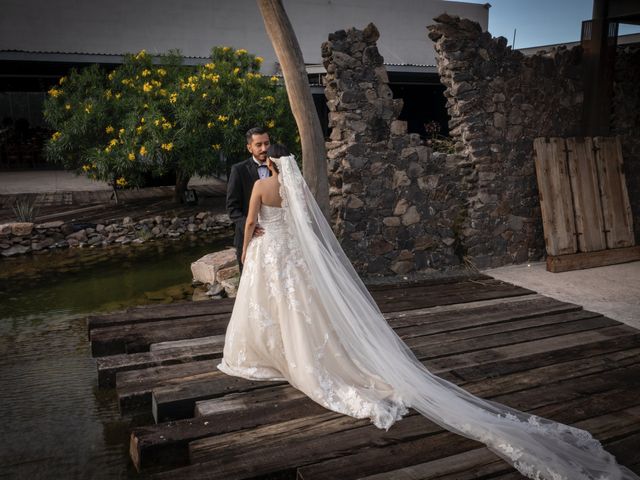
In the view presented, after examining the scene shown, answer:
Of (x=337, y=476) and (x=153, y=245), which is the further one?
(x=153, y=245)

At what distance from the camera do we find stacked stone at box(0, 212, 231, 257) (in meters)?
10.1

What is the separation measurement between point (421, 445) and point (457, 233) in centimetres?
461

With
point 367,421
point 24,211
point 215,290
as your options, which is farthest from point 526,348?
point 24,211

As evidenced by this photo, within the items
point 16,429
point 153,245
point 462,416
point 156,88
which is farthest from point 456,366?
point 156,88

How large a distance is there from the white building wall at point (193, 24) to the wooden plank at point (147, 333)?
10.9m

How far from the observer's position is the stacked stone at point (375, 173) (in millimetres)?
6730

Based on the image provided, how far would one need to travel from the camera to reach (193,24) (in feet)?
50.2

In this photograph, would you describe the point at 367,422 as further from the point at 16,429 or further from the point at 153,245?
the point at 153,245

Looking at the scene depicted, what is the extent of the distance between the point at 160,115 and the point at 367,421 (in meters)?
8.93

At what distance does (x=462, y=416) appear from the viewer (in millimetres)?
3371

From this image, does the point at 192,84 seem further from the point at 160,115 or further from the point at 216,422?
the point at 216,422

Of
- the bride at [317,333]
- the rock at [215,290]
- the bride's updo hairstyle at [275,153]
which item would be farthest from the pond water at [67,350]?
the bride's updo hairstyle at [275,153]

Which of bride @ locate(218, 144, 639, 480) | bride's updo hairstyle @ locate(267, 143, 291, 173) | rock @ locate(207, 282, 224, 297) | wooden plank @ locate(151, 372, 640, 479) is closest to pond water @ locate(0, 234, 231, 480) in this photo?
rock @ locate(207, 282, 224, 297)

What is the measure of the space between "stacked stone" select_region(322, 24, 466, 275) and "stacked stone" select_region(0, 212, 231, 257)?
531 centimetres
